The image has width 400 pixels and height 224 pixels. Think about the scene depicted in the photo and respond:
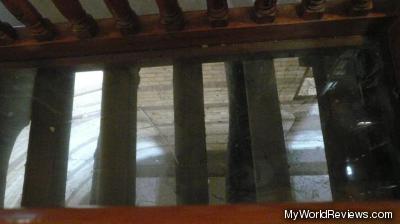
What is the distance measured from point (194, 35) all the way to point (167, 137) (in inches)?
15.5

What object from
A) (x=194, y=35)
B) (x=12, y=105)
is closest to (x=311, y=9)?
(x=194, y=35)

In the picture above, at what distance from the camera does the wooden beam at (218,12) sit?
4.11 feet

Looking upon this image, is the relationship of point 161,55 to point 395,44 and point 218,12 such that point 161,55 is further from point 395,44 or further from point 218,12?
point 395,44

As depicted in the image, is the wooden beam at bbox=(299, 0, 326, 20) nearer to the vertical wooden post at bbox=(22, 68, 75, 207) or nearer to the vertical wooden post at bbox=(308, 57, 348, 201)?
the vertical wooden post at bbox=(308, 57, 348, 201)

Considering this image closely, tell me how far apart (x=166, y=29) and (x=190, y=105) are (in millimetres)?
300

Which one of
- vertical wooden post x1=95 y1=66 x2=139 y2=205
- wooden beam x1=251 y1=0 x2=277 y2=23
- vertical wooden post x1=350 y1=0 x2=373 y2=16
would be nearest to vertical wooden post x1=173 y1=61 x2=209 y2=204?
vertical wooden post x1=95 y1=66 x2=139 y2=205

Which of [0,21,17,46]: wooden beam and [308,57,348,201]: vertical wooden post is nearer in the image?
[308,57,348,201]: vertical wooden post

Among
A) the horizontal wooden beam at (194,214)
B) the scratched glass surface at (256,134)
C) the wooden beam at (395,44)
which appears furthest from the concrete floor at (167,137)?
the wooden beam at (395,44)

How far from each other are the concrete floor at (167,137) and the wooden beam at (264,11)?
0.21 metres

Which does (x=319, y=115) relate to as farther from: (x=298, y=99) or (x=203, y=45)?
(x=203, y=45)

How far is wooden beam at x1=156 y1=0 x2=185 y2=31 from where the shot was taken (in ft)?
4.09

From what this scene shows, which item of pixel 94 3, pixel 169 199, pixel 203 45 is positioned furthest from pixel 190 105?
pixel 94 3

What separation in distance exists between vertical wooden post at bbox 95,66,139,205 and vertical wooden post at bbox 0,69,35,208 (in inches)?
12.7

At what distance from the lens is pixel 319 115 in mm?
1393
